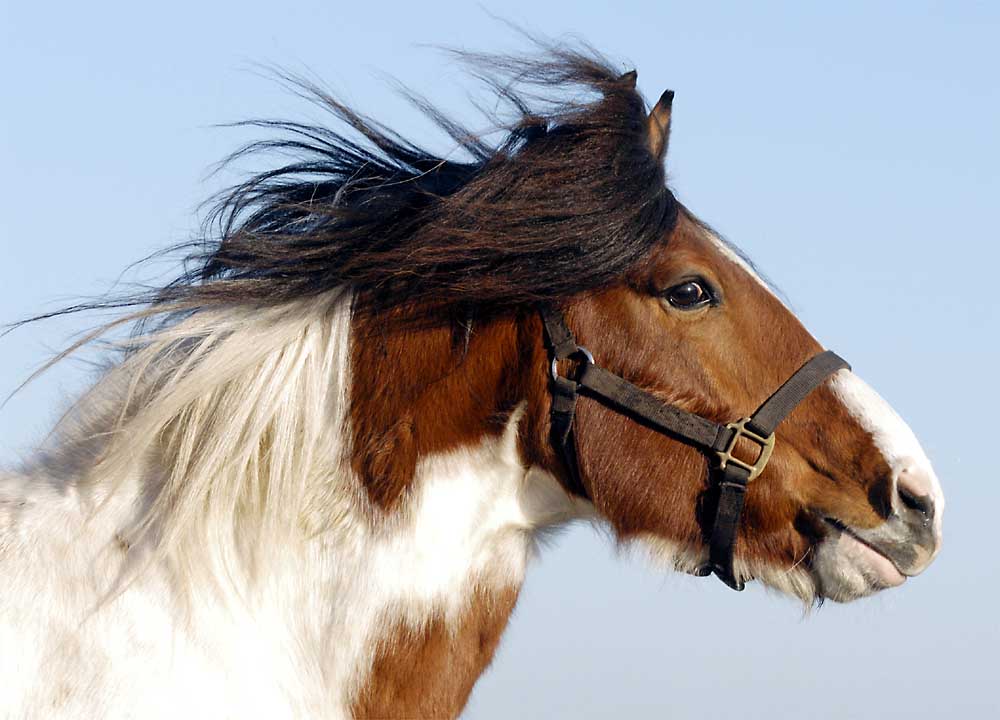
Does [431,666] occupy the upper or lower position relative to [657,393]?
lower

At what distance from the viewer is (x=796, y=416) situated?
15.1 feet

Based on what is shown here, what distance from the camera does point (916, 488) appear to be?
4391 mm

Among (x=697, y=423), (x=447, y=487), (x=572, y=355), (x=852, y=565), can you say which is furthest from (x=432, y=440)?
(x=852, y=565)

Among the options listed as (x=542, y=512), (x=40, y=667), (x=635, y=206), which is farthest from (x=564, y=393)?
(x=40, y=667)

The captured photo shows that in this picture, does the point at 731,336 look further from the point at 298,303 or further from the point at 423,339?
the point at 298,303

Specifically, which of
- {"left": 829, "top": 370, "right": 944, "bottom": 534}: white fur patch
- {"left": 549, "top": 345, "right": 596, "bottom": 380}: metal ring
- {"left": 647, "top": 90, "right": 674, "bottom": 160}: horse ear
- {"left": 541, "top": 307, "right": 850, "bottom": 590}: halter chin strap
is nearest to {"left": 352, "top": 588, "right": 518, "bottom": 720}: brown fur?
{"left": 541, "top": 307, "right": 850, "bottom": 590}: halter chin strap

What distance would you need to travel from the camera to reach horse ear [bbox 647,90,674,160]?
16.4 feet

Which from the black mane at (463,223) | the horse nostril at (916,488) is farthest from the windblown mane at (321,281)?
the horse nostril at (916,488)

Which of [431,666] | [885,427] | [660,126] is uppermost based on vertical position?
[660,126]

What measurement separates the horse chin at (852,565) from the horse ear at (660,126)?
1663 mm

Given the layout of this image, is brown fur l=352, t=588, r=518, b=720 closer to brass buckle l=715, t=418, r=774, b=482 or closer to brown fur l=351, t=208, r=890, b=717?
brown fur l=351, t=208, r=890, b=717

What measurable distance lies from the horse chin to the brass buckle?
1.13ft

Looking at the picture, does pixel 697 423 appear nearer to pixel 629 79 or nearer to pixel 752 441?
pixel 752 441

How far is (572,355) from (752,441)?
0.75m
